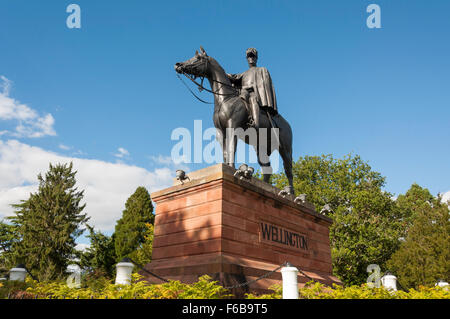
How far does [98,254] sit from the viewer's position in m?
40.2

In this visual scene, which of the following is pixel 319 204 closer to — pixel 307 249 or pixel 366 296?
pixel 307 249

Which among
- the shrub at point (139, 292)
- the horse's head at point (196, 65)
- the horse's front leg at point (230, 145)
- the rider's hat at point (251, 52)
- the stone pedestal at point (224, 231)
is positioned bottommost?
the shrub at point (139, 292)

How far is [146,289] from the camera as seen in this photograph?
6281mm

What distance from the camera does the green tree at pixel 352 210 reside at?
30.6 metres

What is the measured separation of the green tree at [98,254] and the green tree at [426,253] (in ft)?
92.2

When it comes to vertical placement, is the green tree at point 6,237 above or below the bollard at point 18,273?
above

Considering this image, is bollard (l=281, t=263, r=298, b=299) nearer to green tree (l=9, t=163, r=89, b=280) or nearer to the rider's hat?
the rider's hat

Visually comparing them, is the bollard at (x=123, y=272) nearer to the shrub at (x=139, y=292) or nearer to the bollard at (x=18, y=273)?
the shrub at (x=139, y=292)

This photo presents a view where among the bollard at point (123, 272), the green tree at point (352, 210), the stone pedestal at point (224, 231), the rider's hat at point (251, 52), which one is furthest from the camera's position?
the green tree at point (352, 210)

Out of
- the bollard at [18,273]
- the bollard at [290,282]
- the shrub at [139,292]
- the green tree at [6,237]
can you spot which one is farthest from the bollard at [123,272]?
the green tree at [6,237]

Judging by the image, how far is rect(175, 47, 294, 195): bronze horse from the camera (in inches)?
418

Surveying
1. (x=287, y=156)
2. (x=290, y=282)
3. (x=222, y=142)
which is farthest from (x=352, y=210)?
(x=290, y=282)

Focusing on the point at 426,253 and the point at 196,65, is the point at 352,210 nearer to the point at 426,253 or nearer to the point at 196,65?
the point at 426,253
